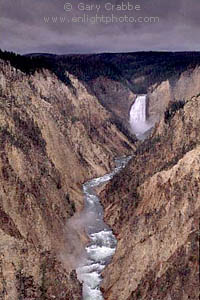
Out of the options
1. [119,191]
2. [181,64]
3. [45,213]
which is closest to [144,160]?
[119,191]

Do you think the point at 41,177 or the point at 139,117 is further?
the point at 139,117

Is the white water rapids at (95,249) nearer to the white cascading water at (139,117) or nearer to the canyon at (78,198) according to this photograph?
the canyon at (78,198)

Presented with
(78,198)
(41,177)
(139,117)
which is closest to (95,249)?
(41,177)

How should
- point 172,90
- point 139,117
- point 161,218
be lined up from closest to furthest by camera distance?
point 161,218 → point 139,117 → point 172,90

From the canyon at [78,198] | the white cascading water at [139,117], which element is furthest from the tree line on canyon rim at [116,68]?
the canyon at [78,198]

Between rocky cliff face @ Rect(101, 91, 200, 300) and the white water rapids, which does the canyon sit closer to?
rocky cliff face @ Rect(101, 91, 200, 300)

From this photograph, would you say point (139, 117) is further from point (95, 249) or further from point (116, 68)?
point (95, 249)

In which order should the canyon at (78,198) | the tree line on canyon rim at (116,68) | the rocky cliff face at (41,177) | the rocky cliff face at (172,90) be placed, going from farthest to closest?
the rocky cliff face at (172,90) → the tree line on canyon rim at (116,68) → the rocky cliff face at (41,177) → the canyon at (78,198)
